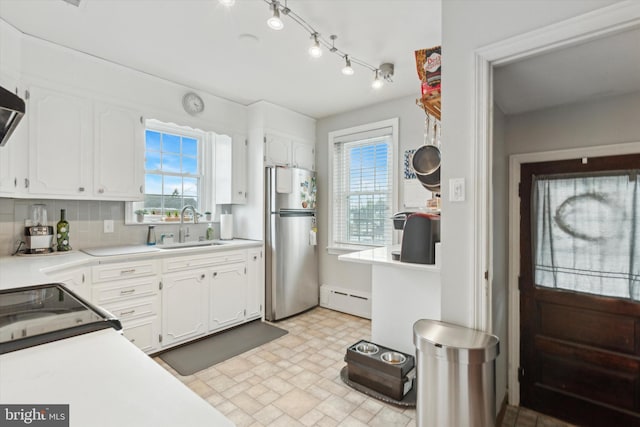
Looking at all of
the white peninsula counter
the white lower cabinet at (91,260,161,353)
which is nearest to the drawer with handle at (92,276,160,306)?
the white lower cabinet at (91,260,161,353)

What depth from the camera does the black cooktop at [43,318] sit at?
885 mm

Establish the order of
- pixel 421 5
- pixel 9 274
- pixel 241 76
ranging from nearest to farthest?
1. pixel 9 274
2. pixel 421 5
3. pixel 241 76

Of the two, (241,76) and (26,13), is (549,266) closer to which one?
(241,76)

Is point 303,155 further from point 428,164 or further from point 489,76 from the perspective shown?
point 489,76

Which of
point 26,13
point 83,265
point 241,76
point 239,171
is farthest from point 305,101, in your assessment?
point 83,265

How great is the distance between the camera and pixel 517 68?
5.02ft

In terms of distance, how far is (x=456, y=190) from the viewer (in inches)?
58.7

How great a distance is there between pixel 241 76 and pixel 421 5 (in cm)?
176

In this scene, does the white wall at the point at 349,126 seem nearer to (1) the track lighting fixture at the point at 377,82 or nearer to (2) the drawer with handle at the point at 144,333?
(1) the track lighting fixture at the point at 377,82

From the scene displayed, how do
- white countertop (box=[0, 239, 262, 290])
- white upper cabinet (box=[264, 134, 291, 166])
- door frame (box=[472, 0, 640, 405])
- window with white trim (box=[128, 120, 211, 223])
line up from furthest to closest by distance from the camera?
white upper cabinet (box=[264, 134, 291, 166]) → window with white trim (box=[128, 120, 211, 223]) → white countertop (box=[0, 239, 262, 290]) → door frame (box=[472, 0, 640, 405])

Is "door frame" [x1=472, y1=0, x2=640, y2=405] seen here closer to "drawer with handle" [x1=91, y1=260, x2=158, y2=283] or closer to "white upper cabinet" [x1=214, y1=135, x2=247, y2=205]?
"drawer with handle" [x1=91, y1=260, x2=158, y2=283]

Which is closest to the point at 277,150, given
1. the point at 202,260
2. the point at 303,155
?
the point at 303,155

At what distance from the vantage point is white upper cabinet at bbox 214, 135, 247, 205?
364 centimetres

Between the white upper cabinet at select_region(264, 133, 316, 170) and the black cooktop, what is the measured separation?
2.64 m
